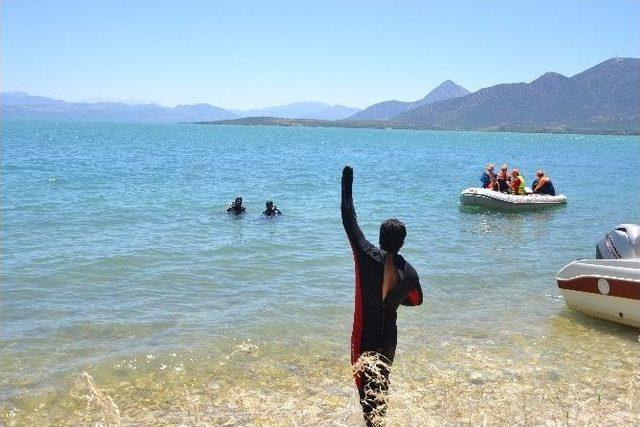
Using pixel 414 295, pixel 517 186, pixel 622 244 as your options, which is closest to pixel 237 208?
pixel 517 186

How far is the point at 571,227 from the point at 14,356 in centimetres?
1589

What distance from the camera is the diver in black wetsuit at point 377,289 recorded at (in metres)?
3.61

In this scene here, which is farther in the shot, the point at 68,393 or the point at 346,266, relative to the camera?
the point at 346,266

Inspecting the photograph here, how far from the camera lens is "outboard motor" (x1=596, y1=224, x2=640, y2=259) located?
803 cm

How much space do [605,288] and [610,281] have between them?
16cm

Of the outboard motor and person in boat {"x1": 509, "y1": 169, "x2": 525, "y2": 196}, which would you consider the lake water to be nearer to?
the outboard motor

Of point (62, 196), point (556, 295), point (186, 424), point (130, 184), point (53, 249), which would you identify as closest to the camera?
point (186, 424)

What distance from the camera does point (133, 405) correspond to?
5922mm

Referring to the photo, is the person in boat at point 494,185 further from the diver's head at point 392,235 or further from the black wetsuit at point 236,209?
the diver's head at point 392,235

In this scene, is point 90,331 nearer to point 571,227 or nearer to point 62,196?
point 571,227

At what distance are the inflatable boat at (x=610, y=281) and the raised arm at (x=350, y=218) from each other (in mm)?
5503

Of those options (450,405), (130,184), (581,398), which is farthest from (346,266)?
(130,184)

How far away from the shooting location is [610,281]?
7.95 metres

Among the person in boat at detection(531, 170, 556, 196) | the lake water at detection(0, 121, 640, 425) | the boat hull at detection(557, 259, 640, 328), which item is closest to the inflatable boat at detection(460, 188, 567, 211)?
the person in boat at detection(531, 170, 556, 196)
